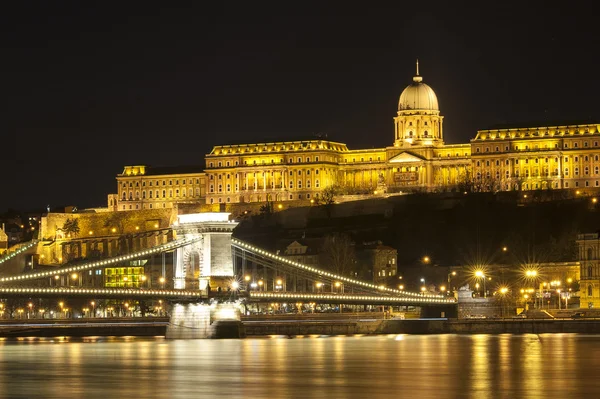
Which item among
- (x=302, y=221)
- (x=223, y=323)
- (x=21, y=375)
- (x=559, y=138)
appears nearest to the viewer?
(x=21, y=375)

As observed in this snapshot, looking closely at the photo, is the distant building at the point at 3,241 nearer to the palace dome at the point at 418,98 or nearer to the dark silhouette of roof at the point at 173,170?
the dark silhouette of roof at the point at 173,170

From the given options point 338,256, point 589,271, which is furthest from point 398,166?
point 589,271

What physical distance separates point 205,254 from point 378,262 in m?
39.9

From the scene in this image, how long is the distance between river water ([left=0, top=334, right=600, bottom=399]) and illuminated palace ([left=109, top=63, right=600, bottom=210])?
78450 mm

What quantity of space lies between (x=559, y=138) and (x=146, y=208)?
1541 inches

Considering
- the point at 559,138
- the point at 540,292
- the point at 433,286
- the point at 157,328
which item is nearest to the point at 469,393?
the point at 157,328

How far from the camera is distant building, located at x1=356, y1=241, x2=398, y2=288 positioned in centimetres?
9994

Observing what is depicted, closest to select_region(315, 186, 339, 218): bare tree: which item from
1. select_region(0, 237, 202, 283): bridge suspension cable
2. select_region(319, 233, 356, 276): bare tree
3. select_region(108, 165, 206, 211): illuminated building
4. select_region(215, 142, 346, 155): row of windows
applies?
select_region(215, 142, 346, 155): row of windows

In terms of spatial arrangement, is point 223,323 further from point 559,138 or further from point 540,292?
point 559,138

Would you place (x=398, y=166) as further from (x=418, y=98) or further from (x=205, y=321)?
(x=205, y=321)

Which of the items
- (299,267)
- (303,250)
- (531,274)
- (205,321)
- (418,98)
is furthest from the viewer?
(418,98)

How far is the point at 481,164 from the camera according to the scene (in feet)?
465

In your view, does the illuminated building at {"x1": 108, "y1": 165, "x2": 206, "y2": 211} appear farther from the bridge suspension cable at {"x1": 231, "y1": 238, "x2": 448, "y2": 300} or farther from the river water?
the river water

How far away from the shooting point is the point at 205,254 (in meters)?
62.4
